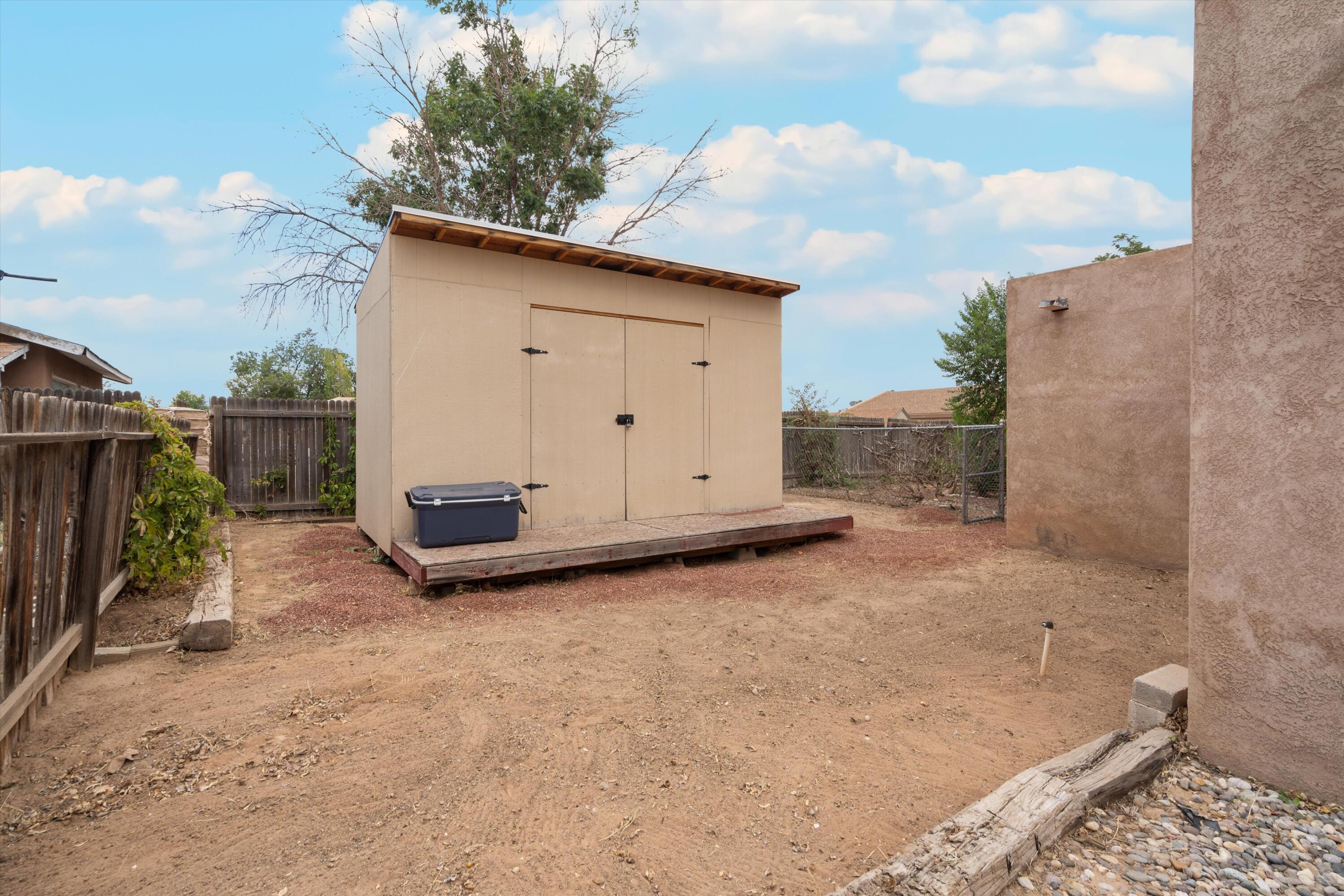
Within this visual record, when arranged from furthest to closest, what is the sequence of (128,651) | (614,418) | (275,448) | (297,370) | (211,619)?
(297,370) < (275,448) < (614,418) < (211,619) < (128,651)

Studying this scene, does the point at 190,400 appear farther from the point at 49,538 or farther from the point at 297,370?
the point at 49,538

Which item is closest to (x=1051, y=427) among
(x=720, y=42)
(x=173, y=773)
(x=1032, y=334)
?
(x=1032, y=334)

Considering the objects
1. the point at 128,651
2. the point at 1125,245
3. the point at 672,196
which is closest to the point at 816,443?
the point at 672,196

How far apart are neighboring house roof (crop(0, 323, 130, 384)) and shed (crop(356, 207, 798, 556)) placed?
7.84 m

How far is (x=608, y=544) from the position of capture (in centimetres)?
566

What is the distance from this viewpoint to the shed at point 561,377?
5695mm

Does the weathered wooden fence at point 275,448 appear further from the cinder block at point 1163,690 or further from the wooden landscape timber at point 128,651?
the cinder block at point 1163,690

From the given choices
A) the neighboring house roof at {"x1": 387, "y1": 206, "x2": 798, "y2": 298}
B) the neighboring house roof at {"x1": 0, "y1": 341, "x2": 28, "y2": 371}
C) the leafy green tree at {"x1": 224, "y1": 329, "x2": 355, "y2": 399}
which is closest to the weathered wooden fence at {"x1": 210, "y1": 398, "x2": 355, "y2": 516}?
the neighboring house roof at {"x1": 0, "y1": 341, "x2": 28, "y2": 371}

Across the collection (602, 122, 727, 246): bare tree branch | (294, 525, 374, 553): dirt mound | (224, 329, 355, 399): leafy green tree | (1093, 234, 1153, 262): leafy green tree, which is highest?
(1093, 234, 1153, 262): leafy green tree

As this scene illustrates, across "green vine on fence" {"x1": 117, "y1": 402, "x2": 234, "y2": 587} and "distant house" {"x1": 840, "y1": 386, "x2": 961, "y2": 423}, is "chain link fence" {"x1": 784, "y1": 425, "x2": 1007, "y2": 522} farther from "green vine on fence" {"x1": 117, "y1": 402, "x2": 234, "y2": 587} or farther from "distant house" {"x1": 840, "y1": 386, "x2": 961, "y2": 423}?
"distant house" {"x1": 840, "y1": 386, "x2": 961, "y2": 423}

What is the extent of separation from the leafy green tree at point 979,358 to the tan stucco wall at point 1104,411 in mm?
14516

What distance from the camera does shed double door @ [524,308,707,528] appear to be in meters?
6.32

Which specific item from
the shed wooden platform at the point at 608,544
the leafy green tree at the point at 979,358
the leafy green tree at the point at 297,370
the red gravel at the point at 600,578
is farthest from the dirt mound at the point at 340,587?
the leafy green tree at the point at 979,358

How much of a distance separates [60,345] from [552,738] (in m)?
14.3
